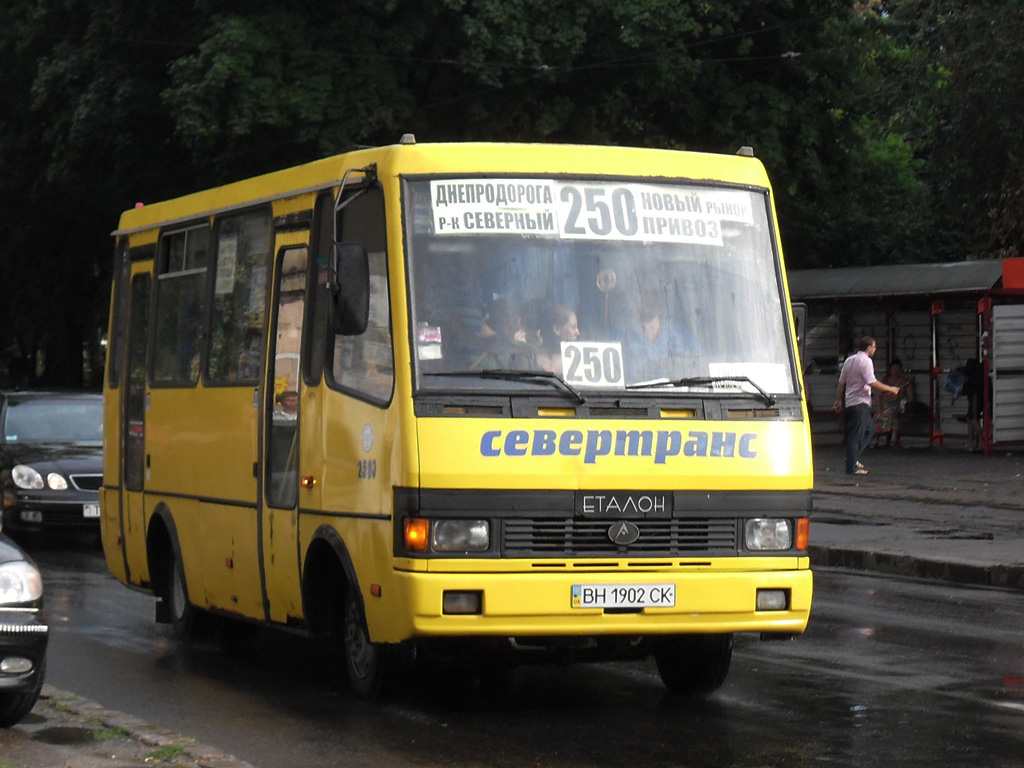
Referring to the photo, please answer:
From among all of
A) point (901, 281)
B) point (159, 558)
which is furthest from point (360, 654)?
point (901, 281)

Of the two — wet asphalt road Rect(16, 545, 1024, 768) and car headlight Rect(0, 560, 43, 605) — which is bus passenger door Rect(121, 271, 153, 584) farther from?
car headlight Rect(0, 560, 43, 605)

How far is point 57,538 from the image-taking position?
63.9 feet

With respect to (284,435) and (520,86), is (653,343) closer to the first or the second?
(284,435)

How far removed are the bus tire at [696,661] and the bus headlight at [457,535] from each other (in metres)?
1.25

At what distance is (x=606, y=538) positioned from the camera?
8227 millimetres

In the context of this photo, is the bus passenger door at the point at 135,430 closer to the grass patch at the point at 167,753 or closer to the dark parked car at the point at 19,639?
the dark parked car at the point at 19,639

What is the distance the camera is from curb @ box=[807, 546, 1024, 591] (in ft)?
48.3

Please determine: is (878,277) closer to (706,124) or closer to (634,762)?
(706,124)

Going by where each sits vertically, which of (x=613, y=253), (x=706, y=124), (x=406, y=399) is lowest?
(x=406, y=399)

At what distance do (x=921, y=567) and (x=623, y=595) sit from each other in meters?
8.00

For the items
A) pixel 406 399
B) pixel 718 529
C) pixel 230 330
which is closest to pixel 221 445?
pixel 230 330

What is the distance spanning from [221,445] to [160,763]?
3.67 m

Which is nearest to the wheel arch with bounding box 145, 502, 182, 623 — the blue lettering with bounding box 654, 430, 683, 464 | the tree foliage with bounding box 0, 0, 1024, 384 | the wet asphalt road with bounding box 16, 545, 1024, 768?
the wet asphalt road with bounding box 16, 545, 1024, 768

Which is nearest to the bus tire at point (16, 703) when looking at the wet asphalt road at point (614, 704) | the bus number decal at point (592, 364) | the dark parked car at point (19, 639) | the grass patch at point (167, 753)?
the dark parked car at point (19, 639)
